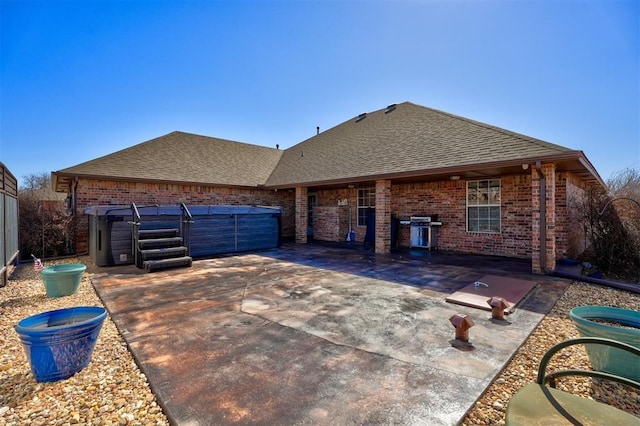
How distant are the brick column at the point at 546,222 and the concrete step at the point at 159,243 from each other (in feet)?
30.7

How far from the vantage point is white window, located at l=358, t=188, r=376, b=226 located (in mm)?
12376

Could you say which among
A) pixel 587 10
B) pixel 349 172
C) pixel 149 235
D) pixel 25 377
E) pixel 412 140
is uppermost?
pixel 587 10

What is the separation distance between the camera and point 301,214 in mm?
12633

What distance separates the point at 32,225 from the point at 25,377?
974 cm

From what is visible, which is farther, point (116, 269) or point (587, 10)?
point (116, 269)

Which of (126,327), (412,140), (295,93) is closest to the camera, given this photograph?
(126,327)

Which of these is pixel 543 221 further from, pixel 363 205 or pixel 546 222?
pixel 363 205

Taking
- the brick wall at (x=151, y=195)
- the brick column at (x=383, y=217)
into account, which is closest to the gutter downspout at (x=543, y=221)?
the brick column at (x=383, y=217)

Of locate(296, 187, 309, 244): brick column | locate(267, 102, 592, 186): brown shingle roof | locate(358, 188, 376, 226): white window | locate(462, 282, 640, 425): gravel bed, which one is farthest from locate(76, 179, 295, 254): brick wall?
locate(462, 282, 640, 425): gravel bed

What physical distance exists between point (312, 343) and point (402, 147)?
8.45 metres

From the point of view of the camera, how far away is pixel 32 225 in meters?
9.43

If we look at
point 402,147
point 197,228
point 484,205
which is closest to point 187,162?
point 197,228

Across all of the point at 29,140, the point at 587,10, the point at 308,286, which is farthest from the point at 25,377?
the point at 29,140

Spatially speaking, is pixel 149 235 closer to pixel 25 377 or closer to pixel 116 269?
pixel 116 269
